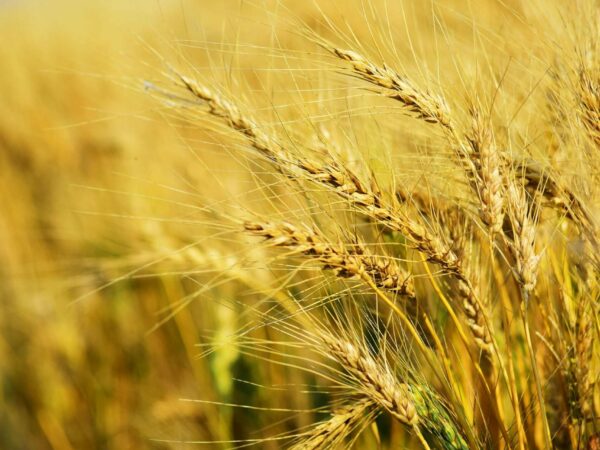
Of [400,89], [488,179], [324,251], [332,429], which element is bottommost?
[332,429]

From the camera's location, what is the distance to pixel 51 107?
500 cm

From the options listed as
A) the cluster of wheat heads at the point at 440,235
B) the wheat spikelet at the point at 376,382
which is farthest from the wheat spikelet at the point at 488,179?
the wheat spikelet at the point at 376,382

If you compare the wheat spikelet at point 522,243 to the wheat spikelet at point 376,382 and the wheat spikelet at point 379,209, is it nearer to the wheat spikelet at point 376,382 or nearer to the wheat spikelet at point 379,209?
the wheat spikelet at point 379,209

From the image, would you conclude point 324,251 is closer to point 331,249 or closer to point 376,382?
point 331,249

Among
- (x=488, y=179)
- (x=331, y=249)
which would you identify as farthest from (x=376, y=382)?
(x=488, y=179)

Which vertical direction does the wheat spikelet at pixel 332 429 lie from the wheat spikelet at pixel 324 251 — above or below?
below

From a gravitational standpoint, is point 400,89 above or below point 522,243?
above

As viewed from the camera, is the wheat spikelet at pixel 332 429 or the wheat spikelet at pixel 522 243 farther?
the wheat spikelet at pixel 332 429

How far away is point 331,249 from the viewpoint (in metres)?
0.94

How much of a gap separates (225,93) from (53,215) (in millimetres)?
2623

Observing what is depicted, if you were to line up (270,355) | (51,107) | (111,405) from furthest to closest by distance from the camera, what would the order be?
(51,107) → (111,405) → (270,355)

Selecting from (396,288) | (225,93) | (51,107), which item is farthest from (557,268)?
(51,107)

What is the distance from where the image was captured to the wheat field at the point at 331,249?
96cm

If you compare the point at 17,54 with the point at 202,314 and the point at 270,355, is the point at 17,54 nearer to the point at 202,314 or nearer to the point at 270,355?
the point at 202,314
